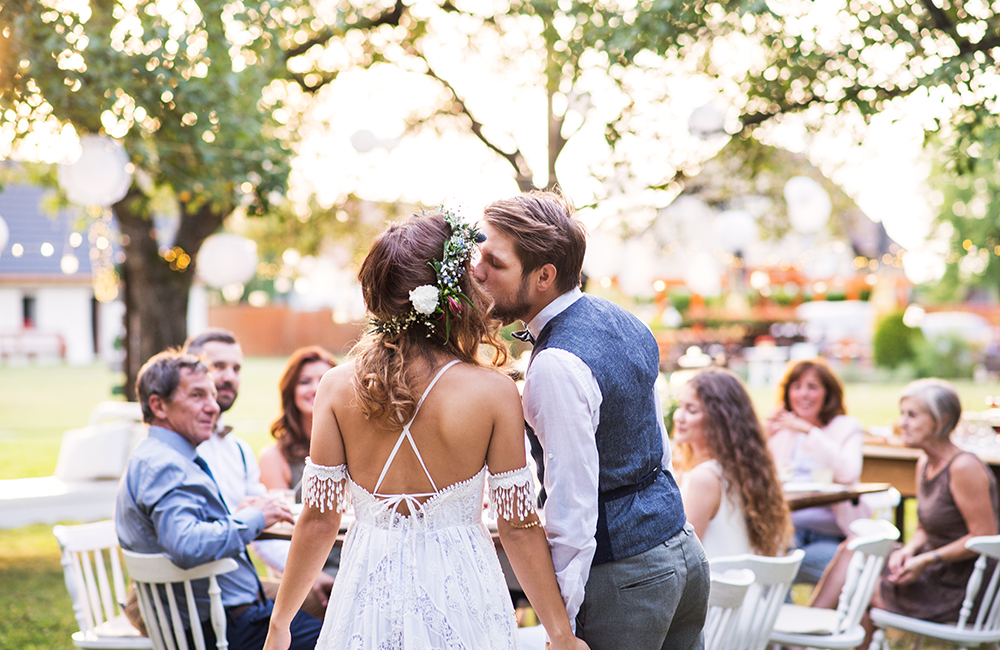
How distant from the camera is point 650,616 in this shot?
1.87 m

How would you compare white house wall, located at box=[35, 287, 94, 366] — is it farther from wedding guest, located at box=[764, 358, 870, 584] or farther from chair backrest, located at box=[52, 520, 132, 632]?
wedding guest, located at box=[764, 358, 870, 584]

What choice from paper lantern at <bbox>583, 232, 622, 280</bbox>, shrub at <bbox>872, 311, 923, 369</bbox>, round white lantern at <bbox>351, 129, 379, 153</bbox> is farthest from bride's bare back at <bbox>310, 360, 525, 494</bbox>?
shrub at <bbox>872, 311, 923, 369</bbox>

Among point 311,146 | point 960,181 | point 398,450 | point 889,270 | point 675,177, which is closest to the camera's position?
point 398,450

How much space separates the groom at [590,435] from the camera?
71.2 inches

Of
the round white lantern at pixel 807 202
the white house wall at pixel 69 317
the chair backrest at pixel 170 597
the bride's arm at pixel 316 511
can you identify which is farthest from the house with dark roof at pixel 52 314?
the bride's arm at pixel 316 511

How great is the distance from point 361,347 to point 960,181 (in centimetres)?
2743

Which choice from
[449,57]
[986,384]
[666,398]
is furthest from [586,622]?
[986,384]

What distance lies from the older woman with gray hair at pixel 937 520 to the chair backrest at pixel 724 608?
4.25 ft

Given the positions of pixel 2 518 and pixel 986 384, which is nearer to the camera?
pixel 2 518

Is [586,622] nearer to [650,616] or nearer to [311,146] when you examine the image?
[650,616]

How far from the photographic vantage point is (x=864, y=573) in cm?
332

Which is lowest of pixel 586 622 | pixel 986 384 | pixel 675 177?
pixel 986 384

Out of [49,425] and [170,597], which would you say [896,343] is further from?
[170,597]

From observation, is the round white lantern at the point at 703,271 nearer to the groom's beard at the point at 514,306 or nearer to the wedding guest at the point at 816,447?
the wedding guest at the point at 816,447
